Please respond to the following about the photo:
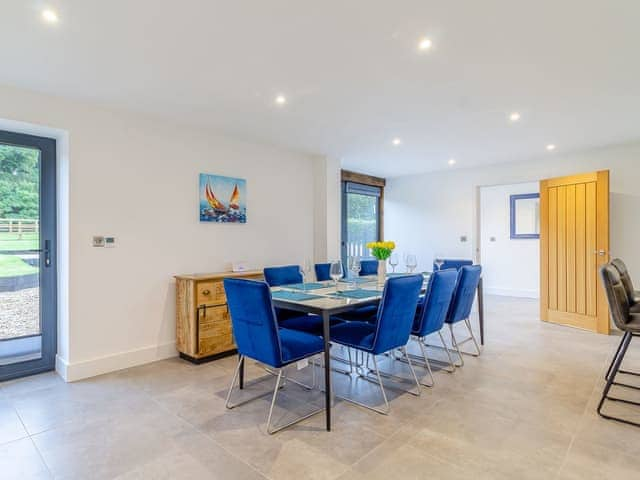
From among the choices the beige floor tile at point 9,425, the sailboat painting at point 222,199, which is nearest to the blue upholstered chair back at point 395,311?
the beige floor tile at point 9,425

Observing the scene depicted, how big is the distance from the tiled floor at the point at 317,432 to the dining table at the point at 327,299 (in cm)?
40

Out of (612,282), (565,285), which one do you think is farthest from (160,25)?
(565,285)

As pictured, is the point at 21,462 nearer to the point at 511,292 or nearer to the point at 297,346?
the point at 297,346

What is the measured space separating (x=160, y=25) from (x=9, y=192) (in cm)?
220

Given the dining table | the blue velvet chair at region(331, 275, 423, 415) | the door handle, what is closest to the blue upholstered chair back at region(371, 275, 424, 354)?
the blue velvet chair at region(331, 275, 423, 415)

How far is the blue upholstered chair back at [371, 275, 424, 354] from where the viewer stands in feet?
7.84

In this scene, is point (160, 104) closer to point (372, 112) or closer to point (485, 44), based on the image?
point (372, 112)

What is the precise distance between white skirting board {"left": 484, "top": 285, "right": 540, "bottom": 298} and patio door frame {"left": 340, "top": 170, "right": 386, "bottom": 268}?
2.76m

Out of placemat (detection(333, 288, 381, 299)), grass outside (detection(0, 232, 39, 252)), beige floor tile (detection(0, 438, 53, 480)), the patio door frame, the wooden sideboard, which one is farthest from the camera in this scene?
the patio door frame

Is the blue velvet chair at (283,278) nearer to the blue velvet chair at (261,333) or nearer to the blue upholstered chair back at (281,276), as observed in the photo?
the blue upholstered chair back at (281,276)

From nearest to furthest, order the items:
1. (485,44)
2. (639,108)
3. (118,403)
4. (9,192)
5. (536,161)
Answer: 1. (485,44)
2. (118,403)
3. (9,192)
4. (639,108)
5. (536,161)

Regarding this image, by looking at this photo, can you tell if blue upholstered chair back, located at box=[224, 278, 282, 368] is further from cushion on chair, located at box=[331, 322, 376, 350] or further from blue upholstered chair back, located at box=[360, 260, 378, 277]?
blue upholstered chair back, located at box=[360, 260, 378, 277]

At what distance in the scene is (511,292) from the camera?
762cm

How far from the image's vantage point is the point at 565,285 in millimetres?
5008
